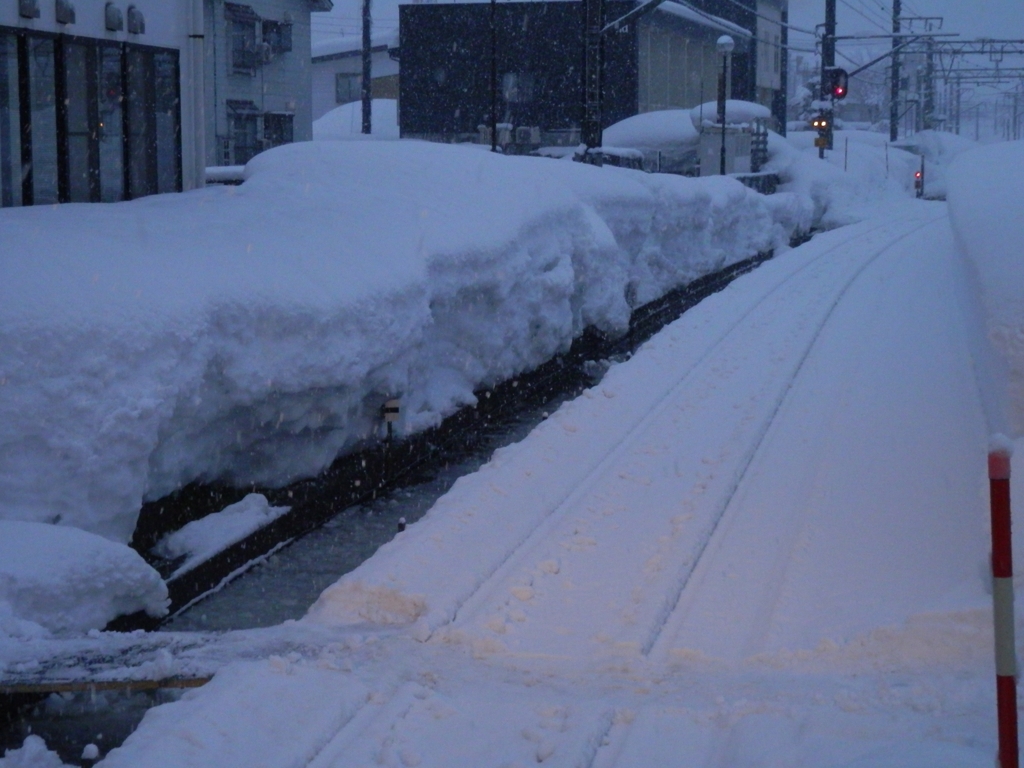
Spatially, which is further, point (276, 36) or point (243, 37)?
point (276, 36)

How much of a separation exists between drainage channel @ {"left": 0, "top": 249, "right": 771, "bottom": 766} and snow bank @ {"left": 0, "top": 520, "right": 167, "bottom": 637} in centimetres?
45

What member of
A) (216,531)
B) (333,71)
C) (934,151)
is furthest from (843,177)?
(216,531)

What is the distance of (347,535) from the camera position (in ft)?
28.2

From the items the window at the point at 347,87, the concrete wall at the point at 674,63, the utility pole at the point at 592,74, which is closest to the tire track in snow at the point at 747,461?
the utility pole at the point at 592,74

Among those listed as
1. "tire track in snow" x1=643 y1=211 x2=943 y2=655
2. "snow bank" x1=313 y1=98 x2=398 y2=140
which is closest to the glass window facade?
"tire track in snow" x1=643 y1=211 x2=943 y2=655

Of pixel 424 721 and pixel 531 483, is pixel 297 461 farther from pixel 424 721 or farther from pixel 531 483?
pixel 424 721

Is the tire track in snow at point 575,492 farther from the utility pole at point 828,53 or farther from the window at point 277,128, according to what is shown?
the utility pole at point 828,53

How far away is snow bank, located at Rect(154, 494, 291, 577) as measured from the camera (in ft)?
25.3

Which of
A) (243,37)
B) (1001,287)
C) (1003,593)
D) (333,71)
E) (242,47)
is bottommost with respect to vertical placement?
(1003,593)

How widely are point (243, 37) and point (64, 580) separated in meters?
34.7

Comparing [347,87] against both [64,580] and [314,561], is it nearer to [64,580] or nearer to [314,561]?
[314,561]

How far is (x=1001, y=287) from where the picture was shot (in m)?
7.11

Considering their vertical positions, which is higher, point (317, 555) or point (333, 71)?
point (333, 71)

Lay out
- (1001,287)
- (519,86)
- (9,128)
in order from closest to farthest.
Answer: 1. (1001,287)
2. (9,128)
3. (519,86)
